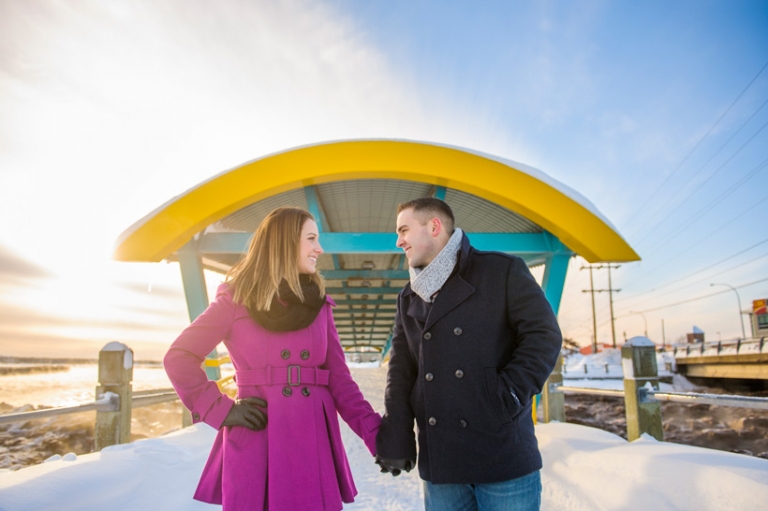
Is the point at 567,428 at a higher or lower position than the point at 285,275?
lower

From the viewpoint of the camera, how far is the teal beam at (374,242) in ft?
22.4

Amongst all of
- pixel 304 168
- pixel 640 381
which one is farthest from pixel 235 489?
pixel 304 168

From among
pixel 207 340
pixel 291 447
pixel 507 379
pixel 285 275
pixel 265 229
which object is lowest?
pixel 291 447

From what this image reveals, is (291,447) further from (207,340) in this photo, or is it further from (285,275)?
(285,275)

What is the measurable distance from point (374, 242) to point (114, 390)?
378 cm

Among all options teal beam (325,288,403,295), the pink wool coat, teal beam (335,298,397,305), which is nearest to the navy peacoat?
the pink wool coat

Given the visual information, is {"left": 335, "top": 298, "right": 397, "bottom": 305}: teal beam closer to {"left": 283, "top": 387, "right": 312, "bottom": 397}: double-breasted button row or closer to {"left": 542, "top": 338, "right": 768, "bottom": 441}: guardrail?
{"left": 542, "top": 338, "right": 768, "bottom": 441}: guardrail

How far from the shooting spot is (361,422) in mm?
2094

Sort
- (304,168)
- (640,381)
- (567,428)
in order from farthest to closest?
1. (304,168)
2. (567,428)
3. (640,381)

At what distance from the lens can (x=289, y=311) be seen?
6.70 feet

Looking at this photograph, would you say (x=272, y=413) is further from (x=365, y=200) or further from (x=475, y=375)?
(x=365, y=200)

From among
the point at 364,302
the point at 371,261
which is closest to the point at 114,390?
the point at 371,261

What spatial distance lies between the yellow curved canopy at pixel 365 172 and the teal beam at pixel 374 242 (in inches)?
27.9

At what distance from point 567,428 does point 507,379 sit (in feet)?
11.9
